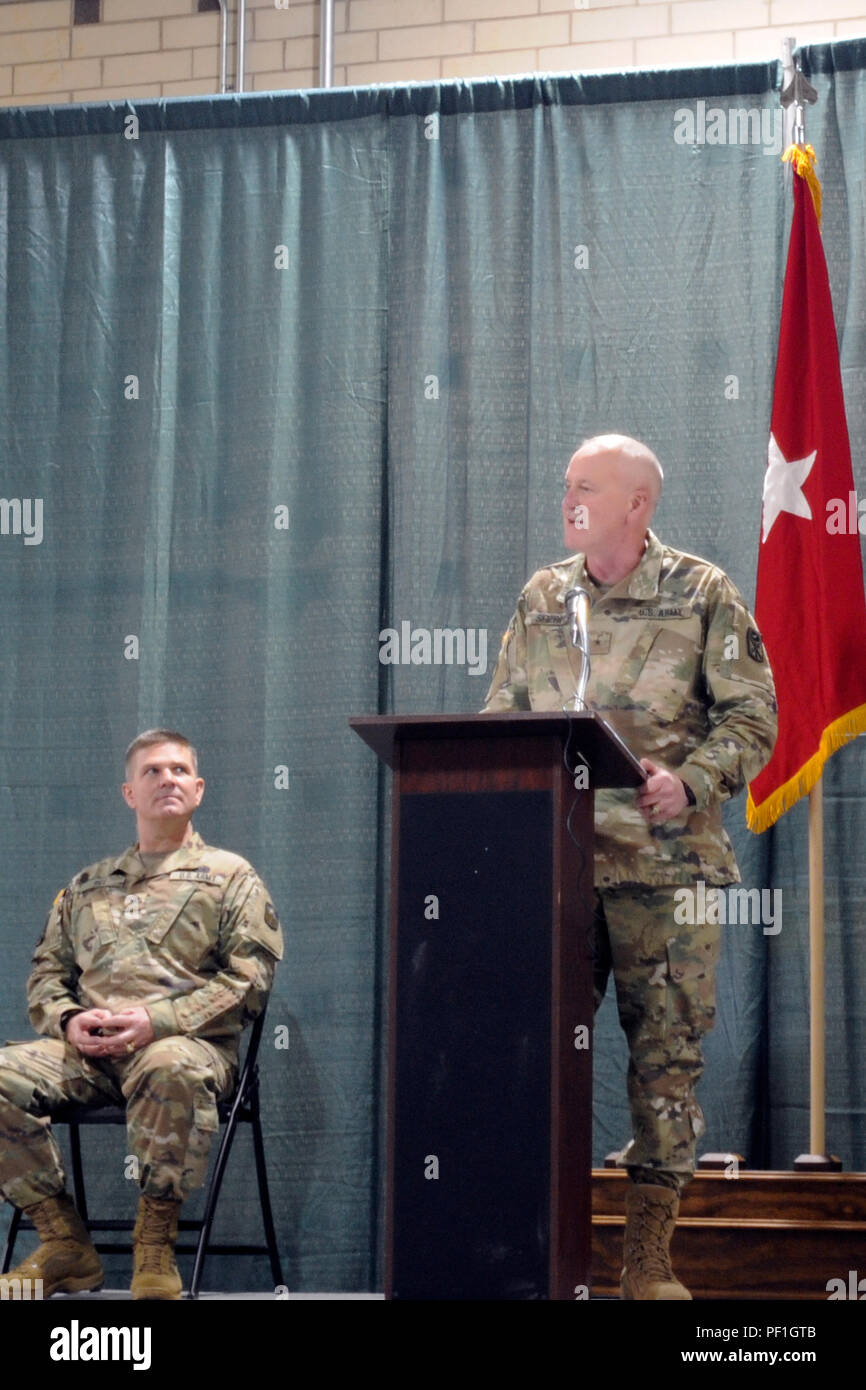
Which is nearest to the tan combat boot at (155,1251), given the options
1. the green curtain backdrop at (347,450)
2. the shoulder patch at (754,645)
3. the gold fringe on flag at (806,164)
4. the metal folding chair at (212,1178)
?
the metal folding chair at (212,1178)

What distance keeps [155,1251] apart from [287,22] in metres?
3.65

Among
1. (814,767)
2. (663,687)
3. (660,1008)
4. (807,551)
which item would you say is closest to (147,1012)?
(660,1008)

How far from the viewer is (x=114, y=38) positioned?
550cm

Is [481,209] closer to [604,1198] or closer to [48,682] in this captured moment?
[48,682]

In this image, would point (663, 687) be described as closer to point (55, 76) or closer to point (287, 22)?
point (287, 22)

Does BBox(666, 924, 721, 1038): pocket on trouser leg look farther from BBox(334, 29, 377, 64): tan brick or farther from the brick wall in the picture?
BBox(334, 29, 377, 64): tan brick

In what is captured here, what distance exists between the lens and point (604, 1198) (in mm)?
3781

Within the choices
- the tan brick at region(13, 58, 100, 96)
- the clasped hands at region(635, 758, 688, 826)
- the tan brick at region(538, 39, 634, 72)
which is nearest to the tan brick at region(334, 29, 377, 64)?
the tan brick at region(538, 39, 634, 72)

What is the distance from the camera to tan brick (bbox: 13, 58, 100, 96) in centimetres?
550

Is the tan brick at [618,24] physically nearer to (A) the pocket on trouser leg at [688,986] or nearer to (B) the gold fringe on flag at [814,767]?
(B) the gold fringe on flag at [814,767]

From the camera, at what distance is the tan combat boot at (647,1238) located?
2.96 m

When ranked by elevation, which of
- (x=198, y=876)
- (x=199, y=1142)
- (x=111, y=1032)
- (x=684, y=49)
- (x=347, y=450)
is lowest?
(x=199, y=1142)

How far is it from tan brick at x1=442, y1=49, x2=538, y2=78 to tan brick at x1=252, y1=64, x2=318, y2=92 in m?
0.41
